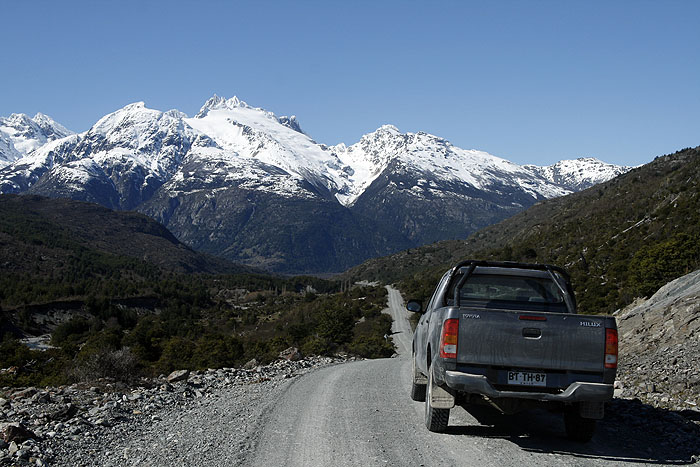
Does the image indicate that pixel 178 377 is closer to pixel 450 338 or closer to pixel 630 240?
pixel 450 338

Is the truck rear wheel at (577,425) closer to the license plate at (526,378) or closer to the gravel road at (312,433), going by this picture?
the gravel road at (312,433)

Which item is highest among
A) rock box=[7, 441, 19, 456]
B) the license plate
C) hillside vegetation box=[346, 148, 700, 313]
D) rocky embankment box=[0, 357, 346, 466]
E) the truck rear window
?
hillside vegetation box=[346, 148, 700, 313]

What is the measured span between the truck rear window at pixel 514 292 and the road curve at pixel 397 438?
2.14 m

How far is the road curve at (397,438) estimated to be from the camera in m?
7.70

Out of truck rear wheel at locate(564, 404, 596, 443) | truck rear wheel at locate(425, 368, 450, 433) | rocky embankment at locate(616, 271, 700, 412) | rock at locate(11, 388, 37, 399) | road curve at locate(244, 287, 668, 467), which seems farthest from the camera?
rock at locate(11, 388, 37, 399)

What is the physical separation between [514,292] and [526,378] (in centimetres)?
254

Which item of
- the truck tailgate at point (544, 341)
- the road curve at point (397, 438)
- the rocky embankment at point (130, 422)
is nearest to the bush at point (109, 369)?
the rocky embankment at point (130, 422)

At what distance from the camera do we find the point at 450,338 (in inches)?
318

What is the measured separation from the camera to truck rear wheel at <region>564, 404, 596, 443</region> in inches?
333

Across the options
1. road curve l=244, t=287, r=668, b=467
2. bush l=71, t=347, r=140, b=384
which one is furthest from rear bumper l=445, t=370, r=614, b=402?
bush l=71, t=347, r=140, b=384

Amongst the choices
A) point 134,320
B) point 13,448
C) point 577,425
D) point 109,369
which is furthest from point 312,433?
point 134,320

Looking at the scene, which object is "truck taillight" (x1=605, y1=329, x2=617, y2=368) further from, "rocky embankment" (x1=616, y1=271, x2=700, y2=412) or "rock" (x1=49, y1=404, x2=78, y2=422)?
"rock" (x1=49, y1=404, x2=78, y2=422)

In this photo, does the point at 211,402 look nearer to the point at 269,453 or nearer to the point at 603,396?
the point at 269,453

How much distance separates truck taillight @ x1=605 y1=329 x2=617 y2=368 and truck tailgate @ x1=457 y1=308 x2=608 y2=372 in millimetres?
71
